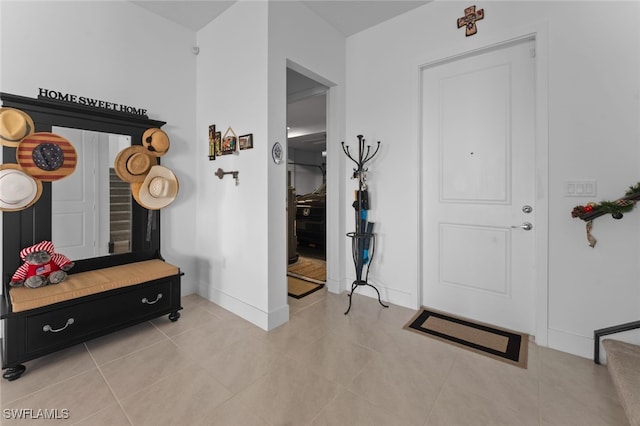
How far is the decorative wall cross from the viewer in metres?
2.40

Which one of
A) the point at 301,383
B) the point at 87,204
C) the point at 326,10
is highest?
the point at 326,10

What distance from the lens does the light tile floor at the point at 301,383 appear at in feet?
4.86

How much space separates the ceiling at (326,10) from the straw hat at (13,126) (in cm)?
152

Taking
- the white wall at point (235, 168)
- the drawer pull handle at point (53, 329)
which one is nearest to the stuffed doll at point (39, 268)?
the drawer pull handle at point (53, 329)

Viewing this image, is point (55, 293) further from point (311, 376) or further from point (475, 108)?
point (475, 108)

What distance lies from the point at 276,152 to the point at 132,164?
4.29 ft

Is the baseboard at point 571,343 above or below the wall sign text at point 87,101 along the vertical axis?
below

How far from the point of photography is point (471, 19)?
2436 mm

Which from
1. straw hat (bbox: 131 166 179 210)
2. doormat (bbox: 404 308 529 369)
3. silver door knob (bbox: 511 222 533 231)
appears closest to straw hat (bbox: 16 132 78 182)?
straw hat (bbox: 131 166 179 210)

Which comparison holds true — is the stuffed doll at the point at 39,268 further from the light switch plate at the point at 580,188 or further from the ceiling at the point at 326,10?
the light switch plate at the point at 580,188

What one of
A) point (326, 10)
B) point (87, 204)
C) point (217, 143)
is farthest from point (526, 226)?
point (87, 204)

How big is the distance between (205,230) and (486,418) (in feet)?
9.19

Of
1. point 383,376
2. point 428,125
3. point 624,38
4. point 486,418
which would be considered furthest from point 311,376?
point 624,38

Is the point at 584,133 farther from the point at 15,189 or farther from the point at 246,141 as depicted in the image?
the point at 15,189
